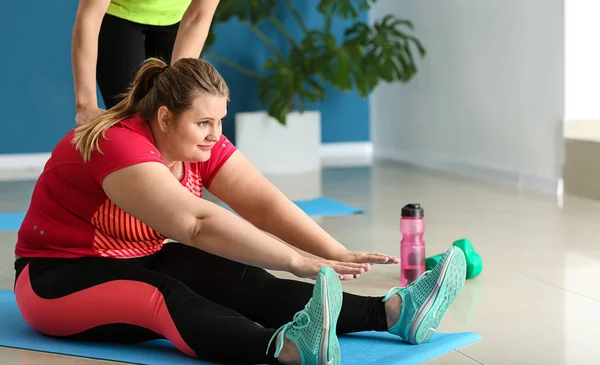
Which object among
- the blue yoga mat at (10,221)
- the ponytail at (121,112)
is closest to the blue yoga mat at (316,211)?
the blue yoga mat at (10,221)

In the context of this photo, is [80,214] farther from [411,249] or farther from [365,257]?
[411,249]

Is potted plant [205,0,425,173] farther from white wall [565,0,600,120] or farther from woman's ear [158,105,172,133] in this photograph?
woman's ear [158,105,172,133]

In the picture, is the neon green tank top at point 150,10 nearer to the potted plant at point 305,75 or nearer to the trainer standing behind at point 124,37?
the trainer standing behind at point 124,37

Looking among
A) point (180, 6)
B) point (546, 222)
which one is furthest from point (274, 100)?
point (180, 6)

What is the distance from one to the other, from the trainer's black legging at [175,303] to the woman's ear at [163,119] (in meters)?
0.31

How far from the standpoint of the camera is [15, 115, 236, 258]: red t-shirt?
77.8 inches

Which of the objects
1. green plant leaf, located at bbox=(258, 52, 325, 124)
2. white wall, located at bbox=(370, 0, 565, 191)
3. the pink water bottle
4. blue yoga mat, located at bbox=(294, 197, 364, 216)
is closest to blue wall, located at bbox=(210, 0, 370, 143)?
white wall, located at bbox=(370, 0, 565, 191)

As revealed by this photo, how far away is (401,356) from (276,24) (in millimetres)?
4944

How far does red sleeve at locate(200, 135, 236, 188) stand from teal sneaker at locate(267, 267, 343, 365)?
0.56 m

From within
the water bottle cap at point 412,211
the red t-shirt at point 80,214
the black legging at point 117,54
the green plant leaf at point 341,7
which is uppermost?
the green plant leaf at point 341,7

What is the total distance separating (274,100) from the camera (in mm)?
5961

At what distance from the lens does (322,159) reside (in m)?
6.98

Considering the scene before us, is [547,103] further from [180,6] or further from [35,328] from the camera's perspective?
[35,328]

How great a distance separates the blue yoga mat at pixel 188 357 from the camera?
1.90m
